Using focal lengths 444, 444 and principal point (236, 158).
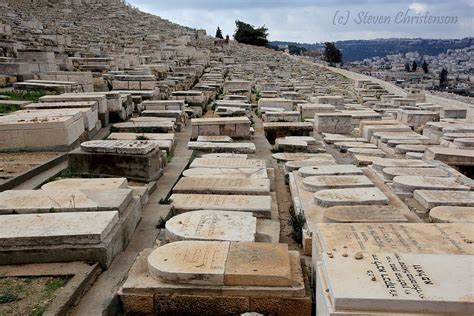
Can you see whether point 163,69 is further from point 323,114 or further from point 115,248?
point 115,248

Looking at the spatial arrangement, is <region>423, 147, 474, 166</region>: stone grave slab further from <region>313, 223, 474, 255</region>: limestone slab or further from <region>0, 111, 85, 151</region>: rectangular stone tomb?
<region>0, 111, 85, 151</region>: rectangular stone tomb

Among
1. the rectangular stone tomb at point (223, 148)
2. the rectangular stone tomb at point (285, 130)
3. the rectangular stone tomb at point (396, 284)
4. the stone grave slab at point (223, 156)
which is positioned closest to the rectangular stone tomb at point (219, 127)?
the rectangular stone tomb at point (285, 130)

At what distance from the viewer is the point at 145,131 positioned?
8.39 m

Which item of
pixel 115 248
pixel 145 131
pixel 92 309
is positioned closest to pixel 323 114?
pixel 145 131

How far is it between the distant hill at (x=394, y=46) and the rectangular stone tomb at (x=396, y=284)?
132 metres

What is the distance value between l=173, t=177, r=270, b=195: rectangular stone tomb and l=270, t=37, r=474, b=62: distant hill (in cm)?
12941

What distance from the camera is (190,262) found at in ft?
10.1

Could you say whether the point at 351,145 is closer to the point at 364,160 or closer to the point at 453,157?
the point at 364,160

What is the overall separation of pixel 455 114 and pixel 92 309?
13.3 metres

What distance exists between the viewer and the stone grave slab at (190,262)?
2938 mm

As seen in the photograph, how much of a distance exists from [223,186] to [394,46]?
182 metres

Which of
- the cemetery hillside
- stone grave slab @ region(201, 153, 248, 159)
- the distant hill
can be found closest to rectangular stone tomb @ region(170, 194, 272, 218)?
the cemetery hillside

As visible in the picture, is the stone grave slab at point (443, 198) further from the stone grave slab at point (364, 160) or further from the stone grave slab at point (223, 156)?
the stone grave slab at point (223, 156)

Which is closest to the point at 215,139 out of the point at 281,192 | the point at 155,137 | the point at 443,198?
the point at 155,137
